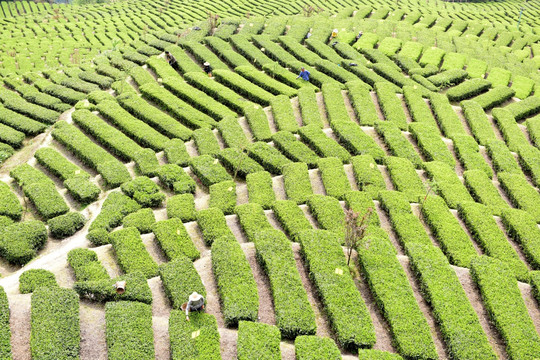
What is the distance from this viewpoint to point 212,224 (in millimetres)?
14844

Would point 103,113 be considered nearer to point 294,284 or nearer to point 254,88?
point 254,88

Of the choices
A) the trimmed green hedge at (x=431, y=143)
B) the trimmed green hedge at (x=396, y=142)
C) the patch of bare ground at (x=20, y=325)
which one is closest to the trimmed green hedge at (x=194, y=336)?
the patch of bare ground at (x=20, y=325)

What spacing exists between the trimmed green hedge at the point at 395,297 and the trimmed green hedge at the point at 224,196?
5218 mm

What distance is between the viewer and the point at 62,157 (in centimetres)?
1883

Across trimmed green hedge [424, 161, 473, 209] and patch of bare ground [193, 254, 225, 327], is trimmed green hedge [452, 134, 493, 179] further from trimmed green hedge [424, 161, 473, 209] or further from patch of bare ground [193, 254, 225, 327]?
patch of bare ground [193, 254, 225, 327]

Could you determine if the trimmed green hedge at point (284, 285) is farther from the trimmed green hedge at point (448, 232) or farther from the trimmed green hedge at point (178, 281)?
the trimmed green hedge at point (448, 232)

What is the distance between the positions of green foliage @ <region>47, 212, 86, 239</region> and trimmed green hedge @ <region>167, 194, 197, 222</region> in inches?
129

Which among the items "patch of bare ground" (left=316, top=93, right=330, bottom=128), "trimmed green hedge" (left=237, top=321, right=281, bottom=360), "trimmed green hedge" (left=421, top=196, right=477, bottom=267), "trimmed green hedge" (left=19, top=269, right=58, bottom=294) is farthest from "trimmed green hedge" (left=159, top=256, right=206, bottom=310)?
"patch of bare ground" (left=316, top=93, right=330, bottom=128)

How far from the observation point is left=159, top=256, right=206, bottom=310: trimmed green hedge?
11992 mm

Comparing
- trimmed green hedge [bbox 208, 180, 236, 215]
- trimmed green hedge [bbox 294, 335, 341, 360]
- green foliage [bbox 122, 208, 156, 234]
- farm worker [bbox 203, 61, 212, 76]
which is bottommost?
trimmed green hedge [bbox 294, 335, 341, 360]

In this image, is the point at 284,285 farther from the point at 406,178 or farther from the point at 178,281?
the point at 406,178

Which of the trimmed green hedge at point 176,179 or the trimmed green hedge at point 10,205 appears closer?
the trimmed green hedge at point 10,205

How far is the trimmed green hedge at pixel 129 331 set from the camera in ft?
34.3

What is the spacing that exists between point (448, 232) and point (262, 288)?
697 cm
